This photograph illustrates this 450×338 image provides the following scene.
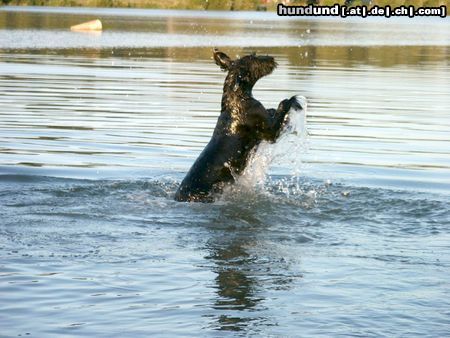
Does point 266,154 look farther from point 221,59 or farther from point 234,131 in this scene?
point 221,59

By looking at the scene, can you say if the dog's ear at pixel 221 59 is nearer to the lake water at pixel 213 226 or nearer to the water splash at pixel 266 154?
the water splash at pixel 266 154

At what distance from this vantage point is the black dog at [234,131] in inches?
488

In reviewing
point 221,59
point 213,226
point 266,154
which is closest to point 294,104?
point 266,154

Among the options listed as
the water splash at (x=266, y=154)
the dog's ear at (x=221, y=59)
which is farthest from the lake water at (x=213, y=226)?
the dog's ear at (x=221, y=59)

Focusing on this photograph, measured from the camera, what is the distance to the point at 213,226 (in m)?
11.3

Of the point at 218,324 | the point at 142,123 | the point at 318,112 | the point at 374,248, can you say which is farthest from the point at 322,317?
the point at 318,112

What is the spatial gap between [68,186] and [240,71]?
268 cm

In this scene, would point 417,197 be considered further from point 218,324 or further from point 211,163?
point 218,324

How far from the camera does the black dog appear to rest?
12.4 meters

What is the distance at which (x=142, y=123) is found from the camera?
2095 centimetres

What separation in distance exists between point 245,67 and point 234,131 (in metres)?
0.86

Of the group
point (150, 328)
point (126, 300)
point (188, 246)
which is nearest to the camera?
point (150, 328)

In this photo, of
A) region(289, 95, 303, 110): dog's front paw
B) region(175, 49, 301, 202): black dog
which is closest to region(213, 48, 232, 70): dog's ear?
region(175, 49, 301, 202): black dog

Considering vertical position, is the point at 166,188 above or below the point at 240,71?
below
